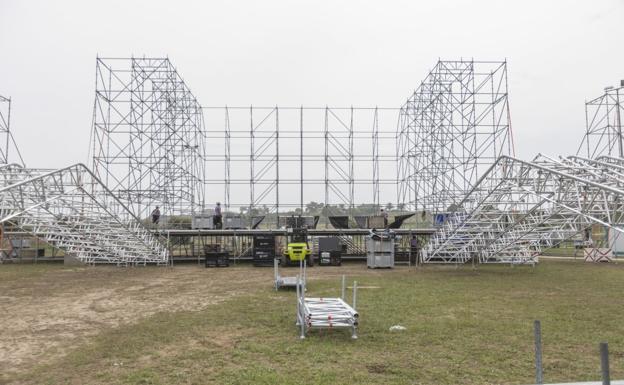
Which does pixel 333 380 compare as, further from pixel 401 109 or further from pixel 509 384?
pixel 401 109

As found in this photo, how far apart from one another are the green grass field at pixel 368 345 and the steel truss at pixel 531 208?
8.27ft

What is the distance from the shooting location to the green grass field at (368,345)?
18.9ft

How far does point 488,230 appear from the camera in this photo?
17.1 metres

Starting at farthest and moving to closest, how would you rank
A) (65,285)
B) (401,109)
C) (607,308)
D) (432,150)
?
(401,109) → (432,150) → (65,285) → (607,308)

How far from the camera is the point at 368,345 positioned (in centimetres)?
714

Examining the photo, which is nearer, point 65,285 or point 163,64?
point 65,285

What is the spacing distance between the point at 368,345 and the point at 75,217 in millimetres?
13369

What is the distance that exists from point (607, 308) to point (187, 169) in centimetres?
2249

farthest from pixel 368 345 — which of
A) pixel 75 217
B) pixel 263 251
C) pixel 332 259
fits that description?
pixel 263 251

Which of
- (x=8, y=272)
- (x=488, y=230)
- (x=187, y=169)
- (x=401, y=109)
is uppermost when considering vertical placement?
(x=401, y=109)

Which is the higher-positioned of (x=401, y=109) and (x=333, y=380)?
(x=401, y=109)

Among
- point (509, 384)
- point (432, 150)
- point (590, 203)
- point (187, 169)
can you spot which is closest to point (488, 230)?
point (590, 203)

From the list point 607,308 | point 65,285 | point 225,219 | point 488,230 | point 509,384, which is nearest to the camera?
point 509,384

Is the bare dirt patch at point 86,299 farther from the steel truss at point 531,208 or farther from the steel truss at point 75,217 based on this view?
the steel truss at point 531,208
